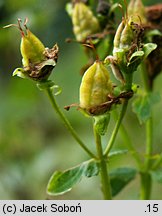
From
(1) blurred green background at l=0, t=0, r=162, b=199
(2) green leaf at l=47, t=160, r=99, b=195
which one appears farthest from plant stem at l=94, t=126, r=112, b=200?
(1) blurred green background at l=0, t=0, r=162, b=199

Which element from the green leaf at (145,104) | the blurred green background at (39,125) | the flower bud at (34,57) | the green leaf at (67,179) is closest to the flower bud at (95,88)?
the flower bud at (34,57)

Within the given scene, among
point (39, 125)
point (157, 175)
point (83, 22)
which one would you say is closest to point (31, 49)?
point (83, 22)

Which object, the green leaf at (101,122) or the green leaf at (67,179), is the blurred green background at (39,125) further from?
the green leaf at (101,122)

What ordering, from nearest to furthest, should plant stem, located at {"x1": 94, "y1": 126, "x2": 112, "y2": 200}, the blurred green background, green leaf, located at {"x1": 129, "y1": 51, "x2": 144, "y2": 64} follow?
green leaf, located at {"x1": 129, "y1": 51, "x2": 144, "y2": 64}
plant stem, located at {"x1": 94, "y1": 126, "x2": 112, "y2": 200}
the blurred green background

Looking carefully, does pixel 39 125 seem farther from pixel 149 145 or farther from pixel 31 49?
pixel 31 49

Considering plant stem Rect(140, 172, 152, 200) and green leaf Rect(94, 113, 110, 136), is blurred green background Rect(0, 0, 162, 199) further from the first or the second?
green leaf Rect(94, 113, 110, 136)
